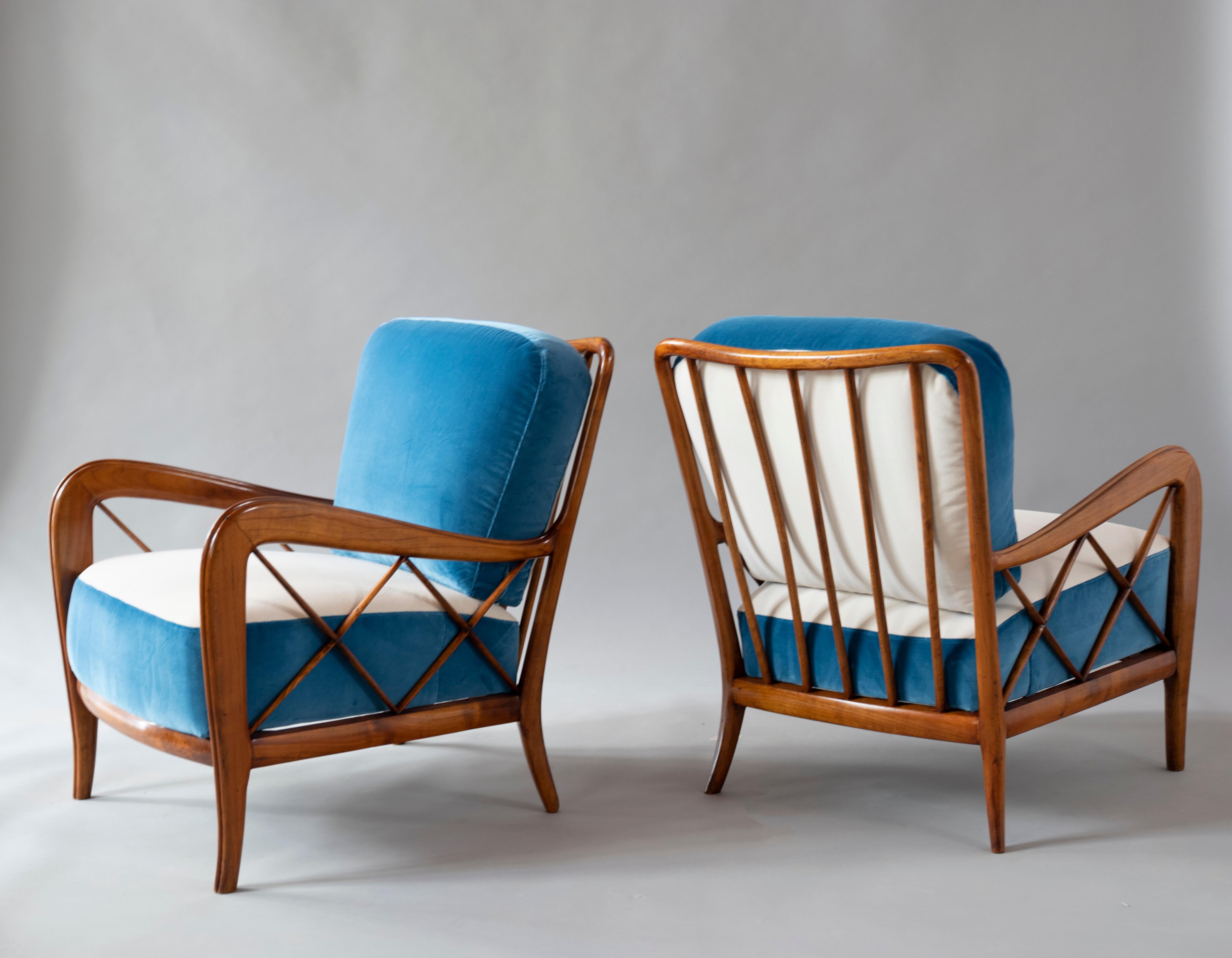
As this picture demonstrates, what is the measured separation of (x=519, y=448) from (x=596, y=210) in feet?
7.09

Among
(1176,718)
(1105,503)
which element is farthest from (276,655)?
(1176,718)

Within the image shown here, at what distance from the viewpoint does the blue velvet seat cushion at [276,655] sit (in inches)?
70.5

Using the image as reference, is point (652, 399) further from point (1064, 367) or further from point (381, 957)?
point (381, 957)

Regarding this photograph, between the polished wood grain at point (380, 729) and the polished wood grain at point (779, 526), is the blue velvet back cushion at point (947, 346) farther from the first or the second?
the polished wood grain at point (380, 729)

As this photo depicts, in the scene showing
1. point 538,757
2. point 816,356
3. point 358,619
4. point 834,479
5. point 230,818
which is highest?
point 816,356

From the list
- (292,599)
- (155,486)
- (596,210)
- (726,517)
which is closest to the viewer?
(292,599)

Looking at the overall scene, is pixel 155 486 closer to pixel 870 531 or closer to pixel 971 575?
pixel 870 531

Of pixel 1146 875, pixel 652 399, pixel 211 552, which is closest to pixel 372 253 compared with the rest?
pixel 652 399

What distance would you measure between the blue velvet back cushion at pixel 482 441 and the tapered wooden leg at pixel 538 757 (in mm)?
215

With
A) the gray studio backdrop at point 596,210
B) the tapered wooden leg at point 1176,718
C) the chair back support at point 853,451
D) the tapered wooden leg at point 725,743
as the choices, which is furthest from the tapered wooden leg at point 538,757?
the gray studio backdrop at point 596,210

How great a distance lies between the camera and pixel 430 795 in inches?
91.1

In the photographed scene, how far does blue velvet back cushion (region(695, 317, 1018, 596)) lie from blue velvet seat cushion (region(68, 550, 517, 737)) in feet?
2.18

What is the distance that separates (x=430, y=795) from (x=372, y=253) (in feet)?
7.48

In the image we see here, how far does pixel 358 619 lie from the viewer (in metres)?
1.89
